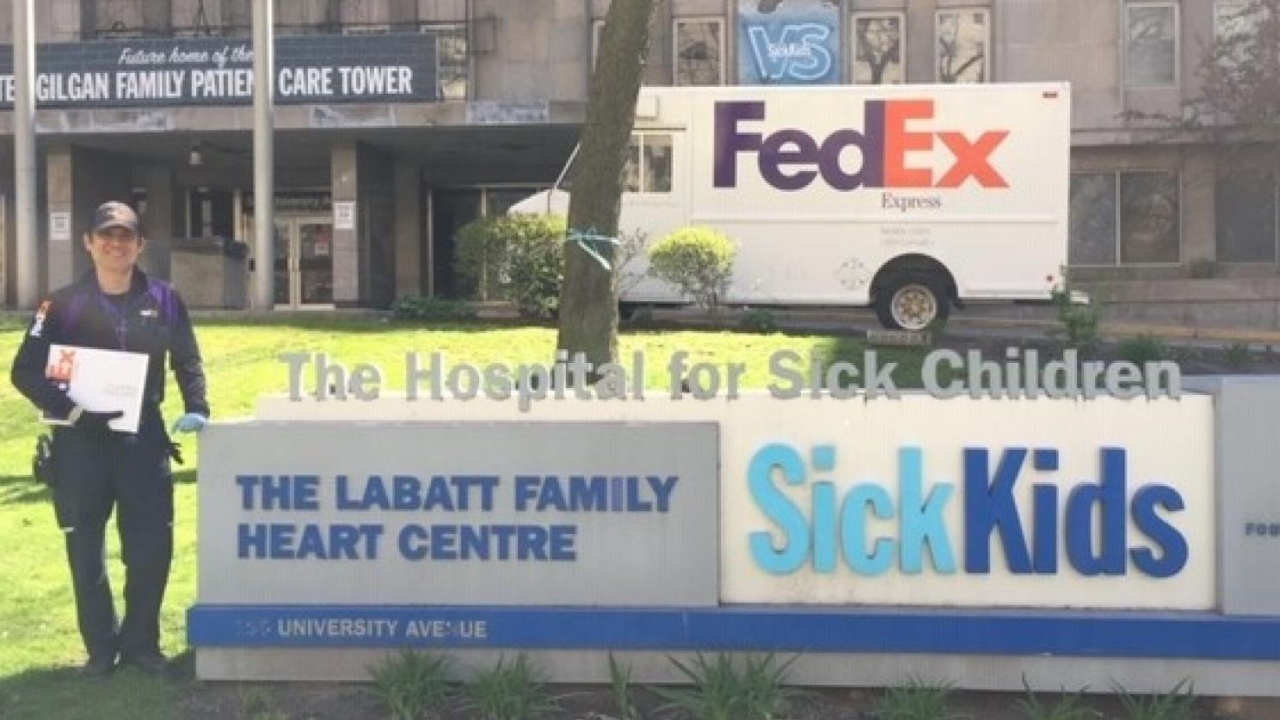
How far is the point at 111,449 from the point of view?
508 centimetres

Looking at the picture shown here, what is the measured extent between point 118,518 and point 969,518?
331 centimetres

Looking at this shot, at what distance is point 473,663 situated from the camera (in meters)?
5.06

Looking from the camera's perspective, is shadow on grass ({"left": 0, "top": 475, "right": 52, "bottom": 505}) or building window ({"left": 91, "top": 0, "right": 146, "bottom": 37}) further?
building window ({"left": 91, "top": 0, "right": 146, "bottom": 37})

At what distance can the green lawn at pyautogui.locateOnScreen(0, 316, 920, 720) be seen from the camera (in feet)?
16.6

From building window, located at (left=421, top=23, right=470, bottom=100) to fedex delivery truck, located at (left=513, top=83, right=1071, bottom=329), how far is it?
32.8ft

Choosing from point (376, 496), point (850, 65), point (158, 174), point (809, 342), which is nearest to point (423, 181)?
point (158, 174)

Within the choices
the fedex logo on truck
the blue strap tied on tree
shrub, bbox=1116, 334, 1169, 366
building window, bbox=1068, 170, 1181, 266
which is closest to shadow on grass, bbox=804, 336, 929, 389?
shrub, bbox=1116, 334, 1169, 366

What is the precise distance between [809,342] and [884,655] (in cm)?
865

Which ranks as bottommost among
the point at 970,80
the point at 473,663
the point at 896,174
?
the point at 473,663

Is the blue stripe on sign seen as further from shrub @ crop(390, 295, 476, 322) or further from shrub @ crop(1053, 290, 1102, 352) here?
shrub @ crop(390, 295, 476, 322)

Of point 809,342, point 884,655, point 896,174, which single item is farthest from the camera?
point 896,174

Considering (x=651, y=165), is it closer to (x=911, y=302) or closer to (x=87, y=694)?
(x=911, y=302)

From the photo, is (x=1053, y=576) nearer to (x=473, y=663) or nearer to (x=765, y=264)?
(x=473, y=663)

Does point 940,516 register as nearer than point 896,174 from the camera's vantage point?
Yes
